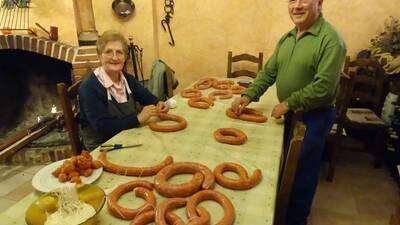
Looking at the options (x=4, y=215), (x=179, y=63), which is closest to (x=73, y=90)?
(x=4, y=215)

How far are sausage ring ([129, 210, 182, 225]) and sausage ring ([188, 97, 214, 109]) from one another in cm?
113

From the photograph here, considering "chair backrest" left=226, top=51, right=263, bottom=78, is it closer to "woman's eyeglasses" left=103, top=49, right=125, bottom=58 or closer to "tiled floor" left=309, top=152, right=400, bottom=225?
"tiled floor" left=309, top=152, right=400, bottom=225

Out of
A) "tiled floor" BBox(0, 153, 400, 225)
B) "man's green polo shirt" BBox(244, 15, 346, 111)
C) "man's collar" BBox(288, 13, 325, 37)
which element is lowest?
"tiled floor" BBox(0, 153, 400, 225)

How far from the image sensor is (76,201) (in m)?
0.86

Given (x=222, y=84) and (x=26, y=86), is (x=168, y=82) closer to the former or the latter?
(x=222, y=84)

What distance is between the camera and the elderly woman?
160cm

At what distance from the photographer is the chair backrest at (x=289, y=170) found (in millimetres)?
1023

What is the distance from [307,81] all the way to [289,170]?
787 mm

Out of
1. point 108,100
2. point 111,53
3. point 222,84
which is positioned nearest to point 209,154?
point 108,100

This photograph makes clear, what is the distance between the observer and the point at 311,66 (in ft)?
5.33

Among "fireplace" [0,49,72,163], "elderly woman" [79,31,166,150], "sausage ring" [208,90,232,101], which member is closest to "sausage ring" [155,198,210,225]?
"elderly woman" [79,31,166,150]

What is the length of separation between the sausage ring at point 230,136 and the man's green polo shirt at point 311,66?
1.24 ft

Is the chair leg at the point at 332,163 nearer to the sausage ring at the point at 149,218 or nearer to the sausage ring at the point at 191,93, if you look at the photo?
the sausage ring at the point at 191,93

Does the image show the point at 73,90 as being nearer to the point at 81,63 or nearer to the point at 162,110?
the point at 162,110
